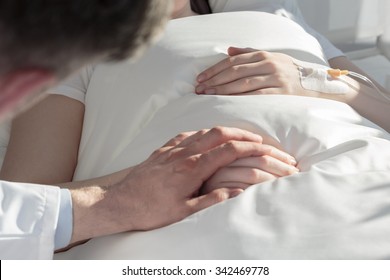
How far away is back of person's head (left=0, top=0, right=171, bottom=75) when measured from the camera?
13.0 inches

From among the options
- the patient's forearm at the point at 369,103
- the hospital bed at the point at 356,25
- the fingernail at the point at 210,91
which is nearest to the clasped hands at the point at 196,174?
the fingernail at the point at 210,91

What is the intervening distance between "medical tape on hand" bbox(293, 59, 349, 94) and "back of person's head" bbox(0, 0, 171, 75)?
124 centimetres

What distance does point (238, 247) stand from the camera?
1.13 metres

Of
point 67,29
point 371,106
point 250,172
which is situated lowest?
point 371,106

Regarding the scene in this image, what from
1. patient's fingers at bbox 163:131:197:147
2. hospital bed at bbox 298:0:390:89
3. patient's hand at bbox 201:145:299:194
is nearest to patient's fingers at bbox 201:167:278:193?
patient's hand at bbox 201:145:299:194

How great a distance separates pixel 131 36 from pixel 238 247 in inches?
32.0

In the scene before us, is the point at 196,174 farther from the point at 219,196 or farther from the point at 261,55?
the point at 261,55

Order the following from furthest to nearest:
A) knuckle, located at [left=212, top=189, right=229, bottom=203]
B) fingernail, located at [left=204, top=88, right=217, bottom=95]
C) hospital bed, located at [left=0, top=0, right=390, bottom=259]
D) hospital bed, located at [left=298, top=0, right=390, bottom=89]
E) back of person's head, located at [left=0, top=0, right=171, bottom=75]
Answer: hospital bed, located at [left=298, top=0, right=390, bottom=89]
fingernail, located at [left=204, top=88, right=217, bottom=95]
knuckle, located at [left=212, top=189, right=229, bottom=203]
hospital bed, located at [left=0, top=0, right=390, bottom=259]
back of person's head, located at [left=0, top=0, right=171, bottom=75]

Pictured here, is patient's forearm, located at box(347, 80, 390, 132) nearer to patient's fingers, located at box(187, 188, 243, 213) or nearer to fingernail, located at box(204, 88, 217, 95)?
fingernail, located at box(204, 88, 217, 95)

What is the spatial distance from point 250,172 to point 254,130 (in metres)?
0.13

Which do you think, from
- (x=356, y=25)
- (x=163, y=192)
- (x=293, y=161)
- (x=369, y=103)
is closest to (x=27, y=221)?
(x=163, y=192)

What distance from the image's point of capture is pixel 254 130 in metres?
1.37
